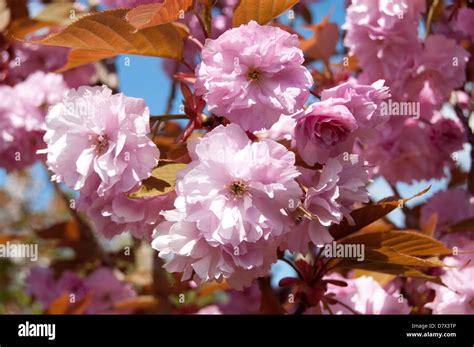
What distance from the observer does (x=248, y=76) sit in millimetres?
917

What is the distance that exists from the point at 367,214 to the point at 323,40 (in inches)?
32.8

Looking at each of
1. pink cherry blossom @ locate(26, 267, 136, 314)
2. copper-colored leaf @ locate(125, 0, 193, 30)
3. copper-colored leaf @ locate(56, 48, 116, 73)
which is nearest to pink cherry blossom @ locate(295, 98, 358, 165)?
copper-colored leaf @ locate(125, 0, 193, 30)

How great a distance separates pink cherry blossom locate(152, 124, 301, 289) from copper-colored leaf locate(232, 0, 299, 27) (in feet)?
0.70

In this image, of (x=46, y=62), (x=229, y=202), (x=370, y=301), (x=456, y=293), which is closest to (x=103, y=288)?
(x=46, y=62)

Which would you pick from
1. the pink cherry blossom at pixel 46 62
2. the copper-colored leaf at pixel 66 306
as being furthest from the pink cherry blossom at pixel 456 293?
the pink cherry blossom at pixel 46 62

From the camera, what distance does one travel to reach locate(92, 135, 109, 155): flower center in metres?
0.92

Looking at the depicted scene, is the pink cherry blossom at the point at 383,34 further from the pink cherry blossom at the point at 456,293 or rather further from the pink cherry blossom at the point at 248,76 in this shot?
the pink cherry blossom at the point at 248,76

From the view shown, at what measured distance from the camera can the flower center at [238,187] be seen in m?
0.87

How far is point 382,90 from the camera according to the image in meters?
0.95

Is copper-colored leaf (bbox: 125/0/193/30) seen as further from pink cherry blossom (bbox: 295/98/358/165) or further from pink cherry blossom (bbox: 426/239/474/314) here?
pink cherry blossom (bbox: 426/239/474/314)

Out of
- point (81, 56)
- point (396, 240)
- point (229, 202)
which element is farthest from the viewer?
point (81, 56)

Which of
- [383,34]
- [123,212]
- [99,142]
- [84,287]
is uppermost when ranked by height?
[383,34]

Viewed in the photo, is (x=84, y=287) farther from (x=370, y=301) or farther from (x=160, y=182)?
(x=160, y=182)
